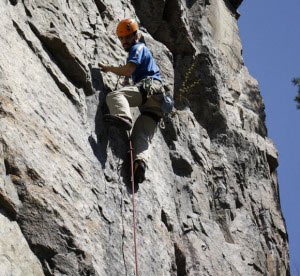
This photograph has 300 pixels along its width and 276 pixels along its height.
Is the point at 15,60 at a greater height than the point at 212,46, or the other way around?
the point at 212,46

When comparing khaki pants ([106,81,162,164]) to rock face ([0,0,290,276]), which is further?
khaki pants ([106,81,162,164])

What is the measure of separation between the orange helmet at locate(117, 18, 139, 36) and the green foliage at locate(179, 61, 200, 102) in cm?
229

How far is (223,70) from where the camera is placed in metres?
12.7

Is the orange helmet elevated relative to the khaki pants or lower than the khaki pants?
elevated

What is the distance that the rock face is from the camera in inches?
261

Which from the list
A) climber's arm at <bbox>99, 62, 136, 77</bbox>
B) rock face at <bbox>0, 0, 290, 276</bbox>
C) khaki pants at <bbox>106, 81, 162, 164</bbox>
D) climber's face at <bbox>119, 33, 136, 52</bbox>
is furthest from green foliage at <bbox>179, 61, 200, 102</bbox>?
climber's arm at <bbox>99, 62, 136, 77</bbox>

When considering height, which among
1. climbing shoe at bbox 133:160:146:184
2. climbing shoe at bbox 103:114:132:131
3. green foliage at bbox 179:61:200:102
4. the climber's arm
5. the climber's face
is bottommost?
climbing shoe at bbox 133:160:146:184

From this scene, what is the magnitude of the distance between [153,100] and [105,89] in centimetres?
63

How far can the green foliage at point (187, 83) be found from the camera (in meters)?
11.5

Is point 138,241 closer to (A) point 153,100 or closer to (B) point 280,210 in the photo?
(A) point 153,100

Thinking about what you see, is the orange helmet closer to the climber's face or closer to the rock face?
the climber's face

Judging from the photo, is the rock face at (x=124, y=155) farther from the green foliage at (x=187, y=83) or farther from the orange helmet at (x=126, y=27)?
the orange helmet at (x=126, y=27)

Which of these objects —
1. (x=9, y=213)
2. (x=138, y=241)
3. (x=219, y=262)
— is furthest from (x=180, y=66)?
(x=9, y=213)

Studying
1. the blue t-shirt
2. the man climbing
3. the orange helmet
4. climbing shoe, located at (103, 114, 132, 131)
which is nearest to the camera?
climbing shoe, located at (103, 114, 132, 131)
